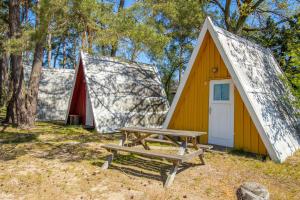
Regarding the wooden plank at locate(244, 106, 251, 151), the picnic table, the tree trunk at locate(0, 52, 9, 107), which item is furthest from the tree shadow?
the tree trunk at locate(0, 52, 9, 107)

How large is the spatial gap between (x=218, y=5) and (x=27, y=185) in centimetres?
1358

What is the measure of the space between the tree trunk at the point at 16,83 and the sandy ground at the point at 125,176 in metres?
4.00

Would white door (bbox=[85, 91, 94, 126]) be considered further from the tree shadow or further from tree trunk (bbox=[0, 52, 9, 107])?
tree trunk (bbox=[0, 52, 9, 107])

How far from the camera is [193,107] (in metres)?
8.53

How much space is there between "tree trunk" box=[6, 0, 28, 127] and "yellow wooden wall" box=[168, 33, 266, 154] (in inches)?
275

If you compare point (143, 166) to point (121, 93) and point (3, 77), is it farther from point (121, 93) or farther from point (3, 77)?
point (3, 77)

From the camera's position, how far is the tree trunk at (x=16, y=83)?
37.1 feet

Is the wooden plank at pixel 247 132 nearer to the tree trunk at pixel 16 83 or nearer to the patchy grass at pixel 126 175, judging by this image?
the patchy grass at pixel 126 175

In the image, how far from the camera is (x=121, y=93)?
489 inches

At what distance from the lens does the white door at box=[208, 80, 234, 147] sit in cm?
757

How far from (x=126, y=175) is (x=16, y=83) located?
30.3 ft

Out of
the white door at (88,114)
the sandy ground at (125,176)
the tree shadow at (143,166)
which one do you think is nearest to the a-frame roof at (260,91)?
the sandy ground at (125,176)

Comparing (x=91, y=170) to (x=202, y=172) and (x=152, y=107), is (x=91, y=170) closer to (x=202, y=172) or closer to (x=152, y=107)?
(x=202, y=172)

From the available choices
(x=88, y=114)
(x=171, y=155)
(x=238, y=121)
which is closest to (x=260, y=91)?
(x=238, y=121)
